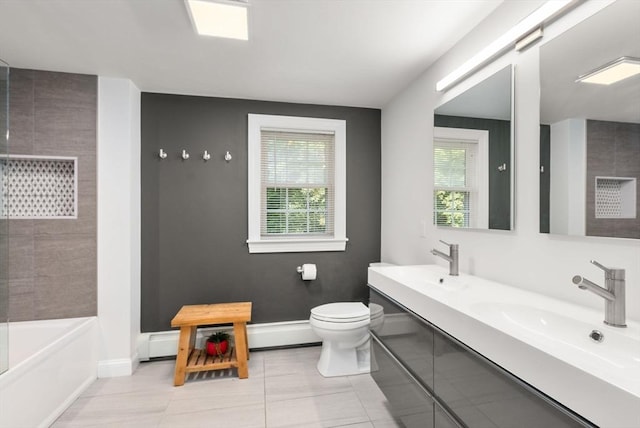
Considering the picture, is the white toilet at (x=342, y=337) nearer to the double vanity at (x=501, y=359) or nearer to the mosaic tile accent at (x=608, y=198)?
the double vanity at (x=501, y=359)

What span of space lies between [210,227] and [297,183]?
924mm

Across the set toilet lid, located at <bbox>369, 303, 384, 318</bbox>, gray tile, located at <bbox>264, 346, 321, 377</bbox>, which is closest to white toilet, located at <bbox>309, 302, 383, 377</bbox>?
gray tile, located at <bbox>264, 346, 321, 377</bbox>

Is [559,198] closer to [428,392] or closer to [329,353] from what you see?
[428,392]

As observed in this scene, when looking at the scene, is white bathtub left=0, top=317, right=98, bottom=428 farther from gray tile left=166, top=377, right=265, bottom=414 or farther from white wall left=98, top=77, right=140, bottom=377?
gray tile left=166, top=377, right=265, bottom=414

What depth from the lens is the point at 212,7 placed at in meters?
1.59

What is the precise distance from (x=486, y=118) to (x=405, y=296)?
109cm

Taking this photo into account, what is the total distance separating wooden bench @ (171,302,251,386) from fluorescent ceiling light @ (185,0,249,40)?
1985 mm

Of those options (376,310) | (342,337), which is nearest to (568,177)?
(376,310)

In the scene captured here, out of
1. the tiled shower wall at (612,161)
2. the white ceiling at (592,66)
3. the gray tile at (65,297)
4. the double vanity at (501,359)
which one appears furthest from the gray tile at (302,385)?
the white ceiling at (592,66)

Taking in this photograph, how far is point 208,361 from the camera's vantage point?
245cm

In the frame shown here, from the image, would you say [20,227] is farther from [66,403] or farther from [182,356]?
[182,356]

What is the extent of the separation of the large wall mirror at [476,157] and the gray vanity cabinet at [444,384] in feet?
2.34

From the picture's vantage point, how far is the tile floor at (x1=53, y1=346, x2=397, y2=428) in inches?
74.4

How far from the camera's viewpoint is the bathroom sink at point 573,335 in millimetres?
826
